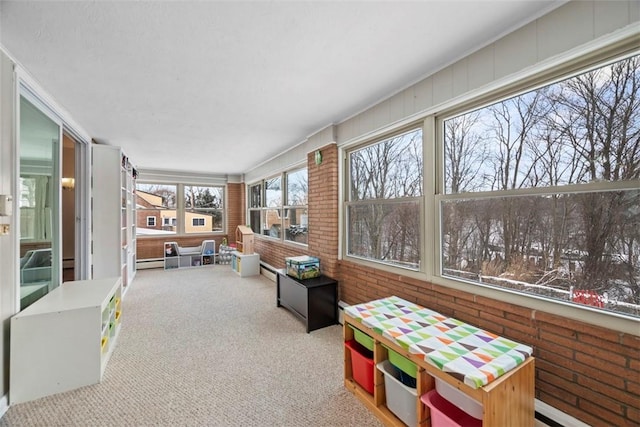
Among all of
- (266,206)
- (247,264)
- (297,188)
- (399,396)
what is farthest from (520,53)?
(247,264)

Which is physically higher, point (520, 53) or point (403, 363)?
point (520, 53)

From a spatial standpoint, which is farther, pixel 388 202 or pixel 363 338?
pixel 388 202

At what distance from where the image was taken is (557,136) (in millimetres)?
1602

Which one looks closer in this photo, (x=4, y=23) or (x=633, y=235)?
(x=633, y=235)

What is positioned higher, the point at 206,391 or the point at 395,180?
the point at 395,180

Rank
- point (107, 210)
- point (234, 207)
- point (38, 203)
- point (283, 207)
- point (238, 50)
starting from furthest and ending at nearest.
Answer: point (234, 207) < point (283, 207) < point (107, 210) < point (38, 203) < point (238, 50)

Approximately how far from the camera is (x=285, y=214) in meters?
5.09

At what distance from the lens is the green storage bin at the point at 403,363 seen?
1585mm

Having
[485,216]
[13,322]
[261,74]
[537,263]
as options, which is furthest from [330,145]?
[13,322]

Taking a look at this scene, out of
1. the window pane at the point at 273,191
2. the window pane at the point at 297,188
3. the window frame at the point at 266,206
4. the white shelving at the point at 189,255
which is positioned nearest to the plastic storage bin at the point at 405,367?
the window frame at the point at 266,206

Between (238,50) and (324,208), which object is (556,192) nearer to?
(238,50)

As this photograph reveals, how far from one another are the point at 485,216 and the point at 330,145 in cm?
203

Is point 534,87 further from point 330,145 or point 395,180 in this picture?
point 330,145

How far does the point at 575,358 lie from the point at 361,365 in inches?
48.8
